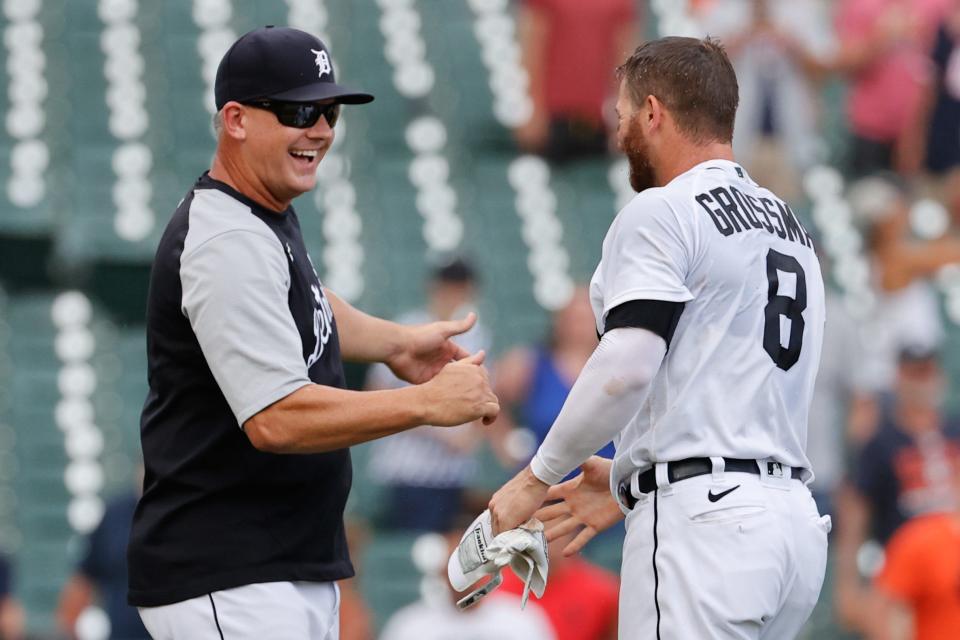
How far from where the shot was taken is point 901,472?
771 cm

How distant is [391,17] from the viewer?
12.2 metres

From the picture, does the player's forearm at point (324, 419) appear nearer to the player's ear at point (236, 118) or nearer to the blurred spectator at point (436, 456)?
the player's ear at point (236, 118)

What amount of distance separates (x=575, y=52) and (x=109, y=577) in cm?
467

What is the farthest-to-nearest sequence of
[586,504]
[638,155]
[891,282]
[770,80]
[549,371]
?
[770,80] < [891,282] < [549,371] < [586,504] < [638,155]

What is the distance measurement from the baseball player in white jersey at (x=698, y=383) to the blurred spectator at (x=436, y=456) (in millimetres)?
4114

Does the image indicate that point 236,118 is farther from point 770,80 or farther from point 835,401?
point 770,80

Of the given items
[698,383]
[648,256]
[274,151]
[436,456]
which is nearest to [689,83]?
[648,256]

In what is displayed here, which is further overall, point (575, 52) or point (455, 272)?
point (575, 52)

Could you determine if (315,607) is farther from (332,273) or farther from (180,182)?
(180,182)

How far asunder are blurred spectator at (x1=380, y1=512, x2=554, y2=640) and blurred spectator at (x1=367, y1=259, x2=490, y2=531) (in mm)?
1290

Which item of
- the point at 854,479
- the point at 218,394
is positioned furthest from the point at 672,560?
the point at 854,479

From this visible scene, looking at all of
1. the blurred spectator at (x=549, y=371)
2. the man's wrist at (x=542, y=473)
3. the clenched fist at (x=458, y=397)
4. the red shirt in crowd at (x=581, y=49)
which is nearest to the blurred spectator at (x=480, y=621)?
the blurred spectator at (x=549, y=371)

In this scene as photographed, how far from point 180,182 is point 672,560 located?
7431 mm

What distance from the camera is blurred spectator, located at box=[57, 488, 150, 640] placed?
7.32 meters
